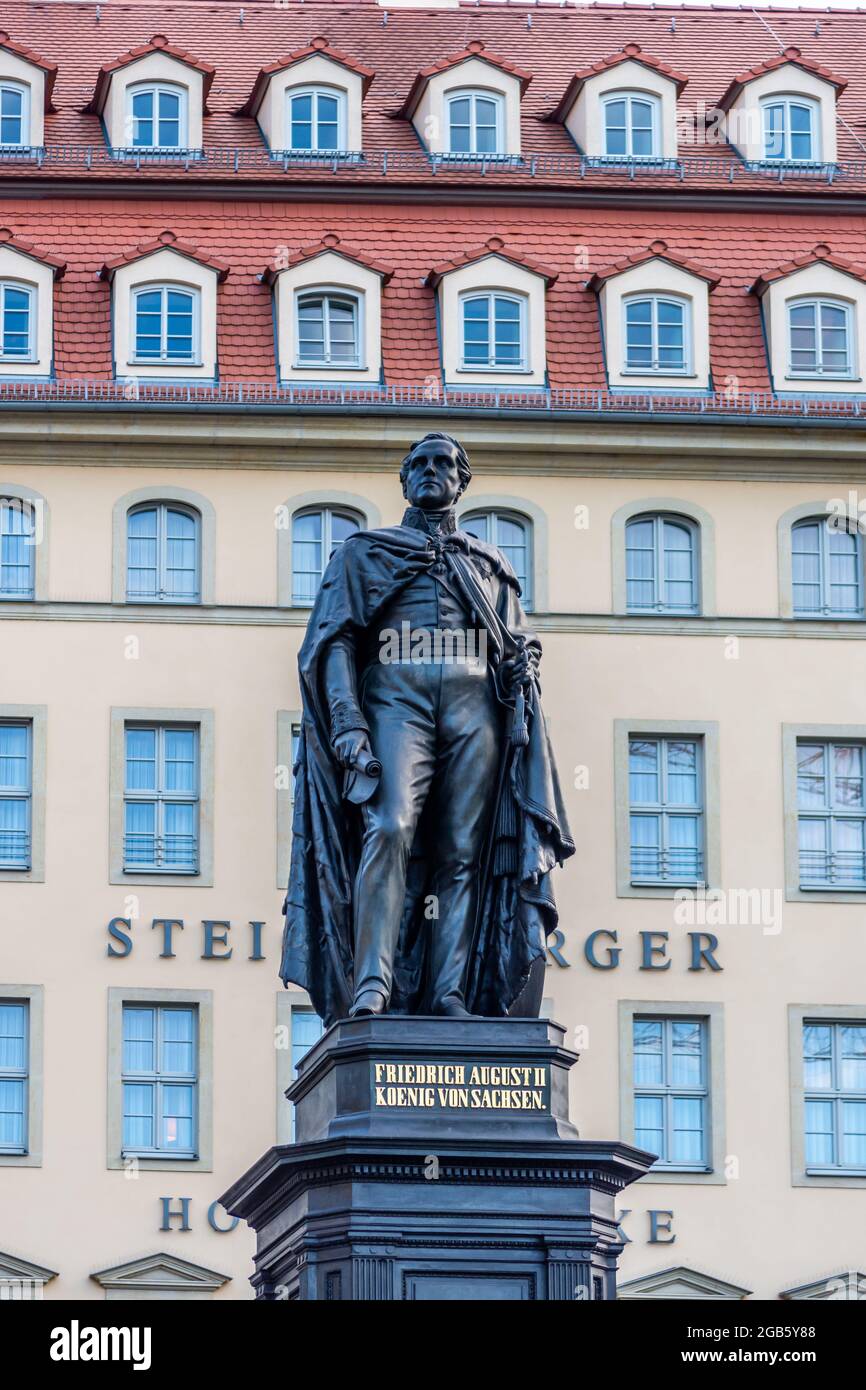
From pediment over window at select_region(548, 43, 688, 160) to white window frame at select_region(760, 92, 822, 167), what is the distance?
1062 millimetres

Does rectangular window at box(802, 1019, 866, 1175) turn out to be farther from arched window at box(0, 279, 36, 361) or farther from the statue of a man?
the statue of a man

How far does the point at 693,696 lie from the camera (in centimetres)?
3912

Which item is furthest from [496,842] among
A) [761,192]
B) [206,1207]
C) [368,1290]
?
[761,192]

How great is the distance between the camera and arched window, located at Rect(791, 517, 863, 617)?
130ft

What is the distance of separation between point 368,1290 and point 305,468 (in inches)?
1033

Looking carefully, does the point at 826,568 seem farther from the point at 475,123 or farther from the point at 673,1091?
the point at 475,123

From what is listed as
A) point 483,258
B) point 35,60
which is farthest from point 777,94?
point 35,60

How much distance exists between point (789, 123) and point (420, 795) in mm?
29215

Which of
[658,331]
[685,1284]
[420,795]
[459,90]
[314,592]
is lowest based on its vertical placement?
[420,795]

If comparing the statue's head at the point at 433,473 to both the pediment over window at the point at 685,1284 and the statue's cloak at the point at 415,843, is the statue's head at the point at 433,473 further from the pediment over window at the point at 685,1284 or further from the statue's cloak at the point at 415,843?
the pediment over window at the point at 685,1284

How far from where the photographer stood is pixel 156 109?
138 feet

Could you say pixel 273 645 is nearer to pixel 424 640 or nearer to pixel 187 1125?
pixel 187 1125

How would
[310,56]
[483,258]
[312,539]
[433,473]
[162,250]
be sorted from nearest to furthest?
[433,473] → [312,539] → [162,250] → [483,258] → [310,56]

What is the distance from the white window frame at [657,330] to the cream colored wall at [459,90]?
312 cm
